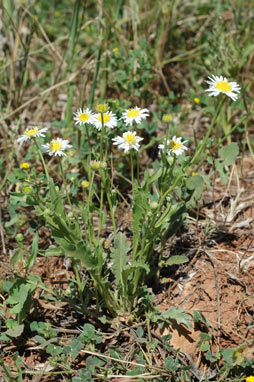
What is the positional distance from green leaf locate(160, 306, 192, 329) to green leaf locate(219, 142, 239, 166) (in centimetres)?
87

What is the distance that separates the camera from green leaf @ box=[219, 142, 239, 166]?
7.51ft

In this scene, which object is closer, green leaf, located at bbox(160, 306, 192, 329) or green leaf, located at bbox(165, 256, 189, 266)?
green leaf, located at bbox(160, 306, 192, 329)

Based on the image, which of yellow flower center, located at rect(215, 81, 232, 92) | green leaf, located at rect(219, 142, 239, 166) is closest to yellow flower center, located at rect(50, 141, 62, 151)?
yellow flower center, located at rect(215, 81, 232, 92)

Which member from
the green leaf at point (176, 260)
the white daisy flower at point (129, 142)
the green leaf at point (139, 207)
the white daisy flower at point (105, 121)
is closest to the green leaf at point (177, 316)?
the green leaf at point (176, 260)

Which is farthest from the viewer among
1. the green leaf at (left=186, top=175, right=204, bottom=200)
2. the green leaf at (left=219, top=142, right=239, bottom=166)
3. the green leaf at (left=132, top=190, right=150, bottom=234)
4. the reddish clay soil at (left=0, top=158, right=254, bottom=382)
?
the green leaf at (left=219, top=142, right=239, bottom=166)

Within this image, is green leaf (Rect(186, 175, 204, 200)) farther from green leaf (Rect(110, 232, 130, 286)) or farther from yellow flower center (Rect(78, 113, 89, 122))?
yellow flower center (Rect(78, 113, 89, 122))

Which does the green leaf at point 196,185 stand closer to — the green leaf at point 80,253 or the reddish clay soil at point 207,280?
the reddish clay soil at point 207,280

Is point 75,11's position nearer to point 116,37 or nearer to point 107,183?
point 116,37

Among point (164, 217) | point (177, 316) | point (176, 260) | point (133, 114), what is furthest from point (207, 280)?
point (133, 114)

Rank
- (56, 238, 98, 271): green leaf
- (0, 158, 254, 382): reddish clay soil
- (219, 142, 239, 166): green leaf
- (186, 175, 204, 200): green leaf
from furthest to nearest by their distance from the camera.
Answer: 1. (219, 142, 239, 166): green leaf
2. (186, 175, 204, 200): green leaf
3. (0, 158, 254, 382): reddish clay soil
4. (56, 238, 98, 271): green leaf

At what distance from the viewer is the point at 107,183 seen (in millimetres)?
1767

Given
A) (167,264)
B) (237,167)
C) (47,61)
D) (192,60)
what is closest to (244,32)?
(192,60)

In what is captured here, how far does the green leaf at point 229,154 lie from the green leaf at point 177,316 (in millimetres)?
866

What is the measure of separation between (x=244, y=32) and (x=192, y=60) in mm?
426
